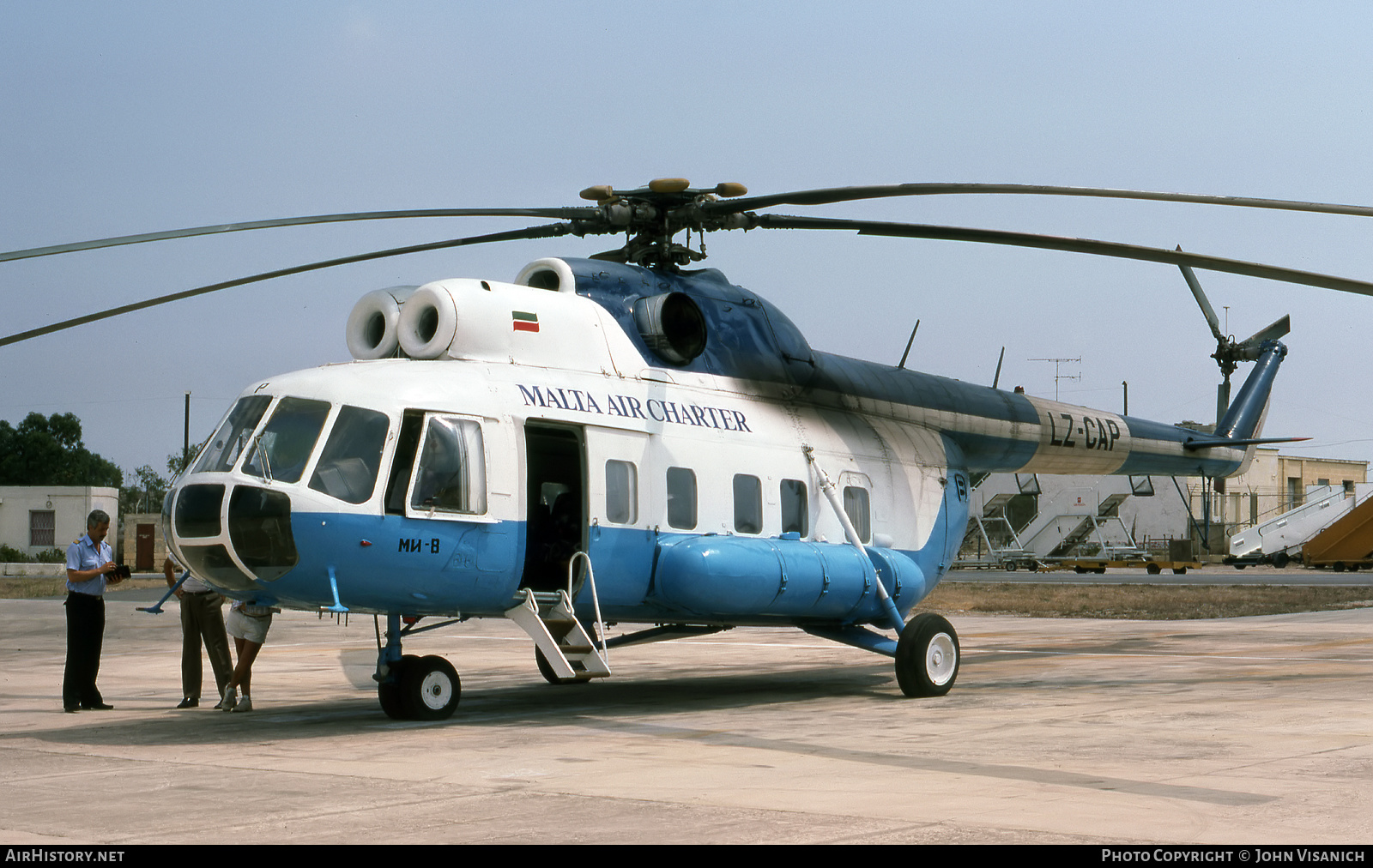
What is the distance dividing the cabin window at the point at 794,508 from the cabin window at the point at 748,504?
1.10ft

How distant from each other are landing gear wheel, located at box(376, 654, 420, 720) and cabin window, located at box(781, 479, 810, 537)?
400cm

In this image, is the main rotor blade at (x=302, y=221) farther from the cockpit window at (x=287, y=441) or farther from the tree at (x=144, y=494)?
the tree at (x=144, y=494)

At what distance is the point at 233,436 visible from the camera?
10.5 m

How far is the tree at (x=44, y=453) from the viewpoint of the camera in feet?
347

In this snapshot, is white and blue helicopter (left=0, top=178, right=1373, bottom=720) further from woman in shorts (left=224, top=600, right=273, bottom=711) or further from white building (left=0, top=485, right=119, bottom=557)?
white building (left=0, top=485, right=119, bottom=557)

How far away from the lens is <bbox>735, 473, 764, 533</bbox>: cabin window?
42.8 ft

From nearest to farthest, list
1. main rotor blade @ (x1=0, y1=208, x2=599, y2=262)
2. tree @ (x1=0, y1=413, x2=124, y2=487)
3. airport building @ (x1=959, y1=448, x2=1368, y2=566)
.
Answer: main rotor blade @ (x1=0, y1=208, x2=599, y2=262)
airport building @ (x1=959, y1=448, x2=1368, y2=566)
tree @ (x1=0, y1=413, x2=124, y2=487)

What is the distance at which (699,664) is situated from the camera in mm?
18344

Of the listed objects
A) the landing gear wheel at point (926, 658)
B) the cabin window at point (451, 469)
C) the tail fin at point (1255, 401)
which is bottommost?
the landing gear wheel at point (926, 658)

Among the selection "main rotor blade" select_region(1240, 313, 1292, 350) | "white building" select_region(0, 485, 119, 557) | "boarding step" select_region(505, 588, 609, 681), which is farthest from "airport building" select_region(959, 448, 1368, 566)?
"white building" select_region(0, 485, 119, 557)

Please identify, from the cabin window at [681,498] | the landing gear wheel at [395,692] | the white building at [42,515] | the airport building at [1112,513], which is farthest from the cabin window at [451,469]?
the white building at [42,515]

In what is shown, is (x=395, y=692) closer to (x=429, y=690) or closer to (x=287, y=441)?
(x=429, y=690)

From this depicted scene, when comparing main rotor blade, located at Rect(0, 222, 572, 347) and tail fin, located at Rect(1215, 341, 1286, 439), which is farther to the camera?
tail fin, located at Rect(1215, 341, 1286, 439)
